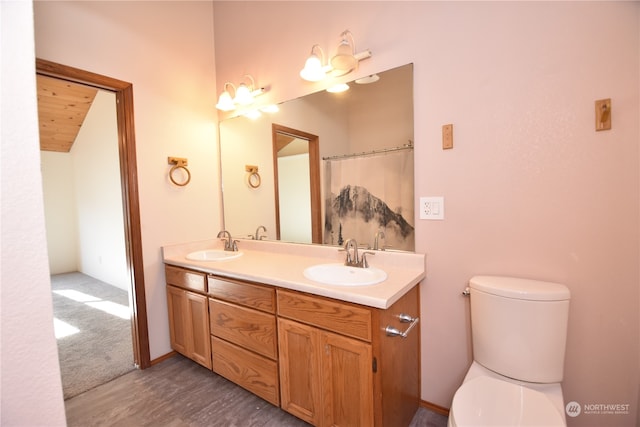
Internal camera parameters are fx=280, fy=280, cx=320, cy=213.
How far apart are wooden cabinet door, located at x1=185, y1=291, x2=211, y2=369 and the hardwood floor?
0.14 metres

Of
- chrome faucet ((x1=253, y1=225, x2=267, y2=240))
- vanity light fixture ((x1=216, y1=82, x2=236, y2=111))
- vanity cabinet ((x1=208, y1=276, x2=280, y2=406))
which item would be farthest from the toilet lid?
vanity light fixture ((x1=216, y1=82, x2=236, y2=111))

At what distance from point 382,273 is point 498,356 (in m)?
0.60

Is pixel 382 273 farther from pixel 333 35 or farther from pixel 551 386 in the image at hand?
pixel 333 35

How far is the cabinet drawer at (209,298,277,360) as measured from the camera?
4.98 ft

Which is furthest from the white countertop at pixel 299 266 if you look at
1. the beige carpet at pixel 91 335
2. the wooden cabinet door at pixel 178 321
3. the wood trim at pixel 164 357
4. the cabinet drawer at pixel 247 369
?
the beige carpet at pixel 91 335

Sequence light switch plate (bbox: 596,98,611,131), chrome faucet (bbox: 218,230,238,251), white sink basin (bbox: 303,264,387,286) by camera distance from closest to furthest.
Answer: light switch plate (bbox: 596,98,611,131) → white sink basin (bbox: 303,264,387,286) → chrome faucet (bbox: 218,230,238,251)

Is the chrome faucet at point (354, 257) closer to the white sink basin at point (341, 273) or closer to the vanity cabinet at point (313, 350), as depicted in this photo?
the white sink basin at point (341, 273)

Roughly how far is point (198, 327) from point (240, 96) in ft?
5.69

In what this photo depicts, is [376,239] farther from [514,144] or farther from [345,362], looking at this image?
[514,144]

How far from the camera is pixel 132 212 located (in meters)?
1.95

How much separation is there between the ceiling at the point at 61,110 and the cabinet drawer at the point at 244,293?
281cm

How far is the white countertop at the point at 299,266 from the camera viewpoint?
1214 mm

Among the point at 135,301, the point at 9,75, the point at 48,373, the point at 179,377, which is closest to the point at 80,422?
the point at 179,377

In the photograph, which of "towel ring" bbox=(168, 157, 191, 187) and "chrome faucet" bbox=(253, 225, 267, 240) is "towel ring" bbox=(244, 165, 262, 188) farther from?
"towel ring" bbox=(168, 157, 191, 187)
